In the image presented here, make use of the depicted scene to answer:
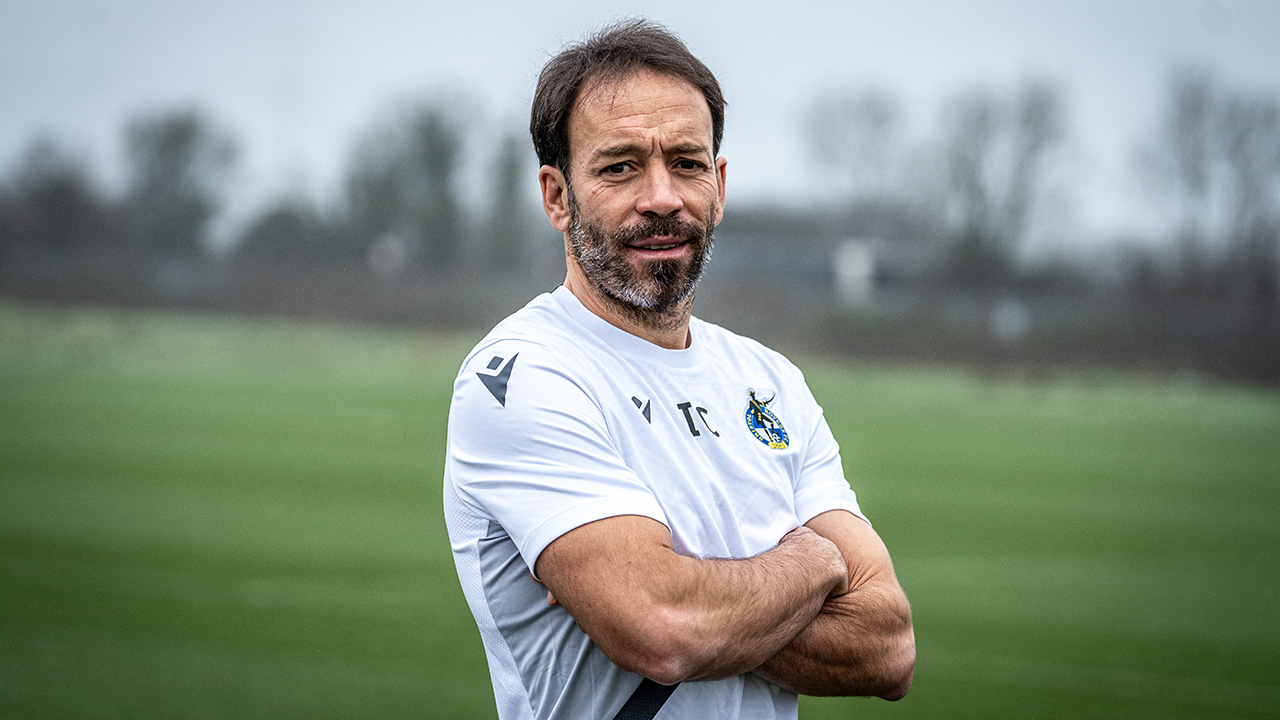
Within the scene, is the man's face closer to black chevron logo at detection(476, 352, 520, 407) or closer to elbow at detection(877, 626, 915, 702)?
black chevron logo at detection(476, 352, 520, 407)

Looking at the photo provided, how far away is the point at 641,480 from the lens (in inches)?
82.8

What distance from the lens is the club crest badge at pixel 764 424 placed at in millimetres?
2361

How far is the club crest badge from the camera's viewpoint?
2361 mm

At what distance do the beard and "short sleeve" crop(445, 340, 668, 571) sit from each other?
0.21m

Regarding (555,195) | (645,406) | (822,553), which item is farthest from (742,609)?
(555,195)

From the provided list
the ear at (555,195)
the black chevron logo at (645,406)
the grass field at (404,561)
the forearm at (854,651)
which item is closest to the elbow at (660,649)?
the forearm at (854,651)

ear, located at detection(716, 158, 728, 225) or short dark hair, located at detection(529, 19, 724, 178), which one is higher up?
short dark hair, located at detection(529, 19, 724, 178)

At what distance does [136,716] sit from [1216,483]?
52.5ft

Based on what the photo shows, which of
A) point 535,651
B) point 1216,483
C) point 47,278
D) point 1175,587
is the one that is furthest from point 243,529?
point 47,278

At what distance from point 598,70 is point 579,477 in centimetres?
83

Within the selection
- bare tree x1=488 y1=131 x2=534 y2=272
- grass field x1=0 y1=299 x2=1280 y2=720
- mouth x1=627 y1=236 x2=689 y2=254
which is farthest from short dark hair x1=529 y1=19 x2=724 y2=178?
bare tree x1=488 y1=131 x2=534 y2=272

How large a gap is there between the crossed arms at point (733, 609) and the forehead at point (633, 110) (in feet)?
2.54

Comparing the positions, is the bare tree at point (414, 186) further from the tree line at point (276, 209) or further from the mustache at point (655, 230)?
the mustache at point (655, 230)

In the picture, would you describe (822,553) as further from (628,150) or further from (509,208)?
(509,208)
